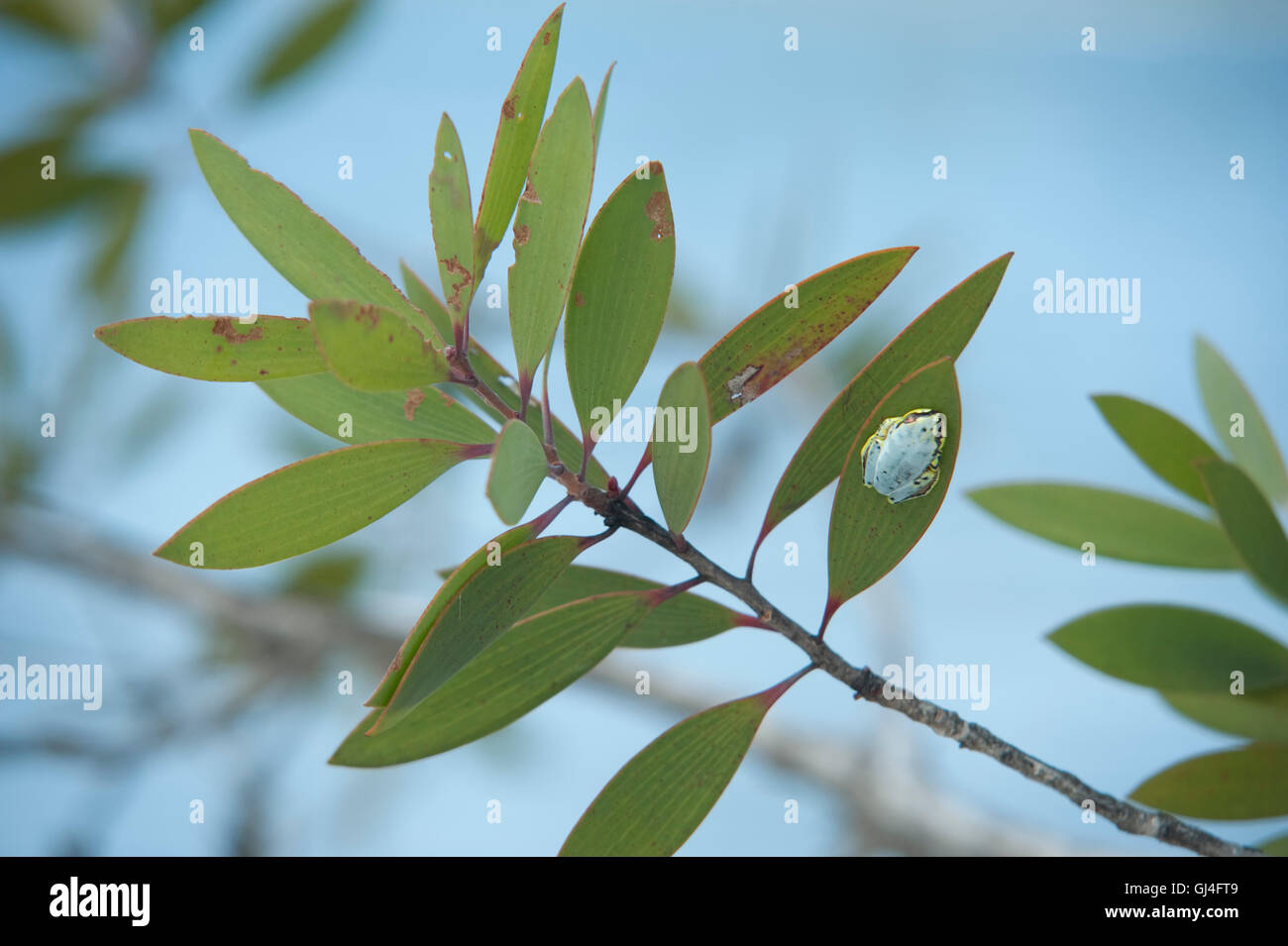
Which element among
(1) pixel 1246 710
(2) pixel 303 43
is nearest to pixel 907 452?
(1) pixel 1246 710

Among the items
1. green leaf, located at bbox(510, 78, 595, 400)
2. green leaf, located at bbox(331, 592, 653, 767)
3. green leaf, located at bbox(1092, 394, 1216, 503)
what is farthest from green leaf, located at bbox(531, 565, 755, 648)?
green leaf, located at bbox(1092, 394, 1216, 503)

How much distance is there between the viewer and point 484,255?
359 mm

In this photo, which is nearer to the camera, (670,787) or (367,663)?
(670,787)

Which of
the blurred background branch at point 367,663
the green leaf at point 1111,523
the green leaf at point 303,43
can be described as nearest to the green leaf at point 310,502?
the green leaf at point 1111,523

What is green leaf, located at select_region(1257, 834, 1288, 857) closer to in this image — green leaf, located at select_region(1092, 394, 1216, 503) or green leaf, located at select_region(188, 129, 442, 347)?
green leaf, located at select_region(1092, 394, 1216, 503)

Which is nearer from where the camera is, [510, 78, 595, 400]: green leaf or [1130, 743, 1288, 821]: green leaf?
A: [510, 78, 595, 400]: green leaf

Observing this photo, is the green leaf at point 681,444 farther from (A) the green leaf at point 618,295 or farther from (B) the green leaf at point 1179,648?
(B) the green leaf at point 1179,648

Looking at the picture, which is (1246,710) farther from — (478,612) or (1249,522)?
(478,612)

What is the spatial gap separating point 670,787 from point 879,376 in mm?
205

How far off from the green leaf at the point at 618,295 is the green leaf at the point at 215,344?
4.2 inches

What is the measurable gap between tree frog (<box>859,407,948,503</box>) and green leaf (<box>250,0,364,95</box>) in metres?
1.06

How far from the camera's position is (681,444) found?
0.34 metres

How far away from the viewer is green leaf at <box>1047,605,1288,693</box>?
52 cm

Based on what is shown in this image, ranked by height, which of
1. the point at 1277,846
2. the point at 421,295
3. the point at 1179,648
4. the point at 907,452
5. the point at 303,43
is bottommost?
the point at 1277,846
